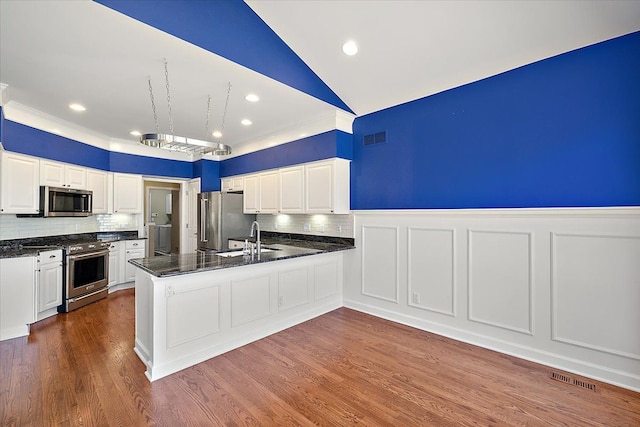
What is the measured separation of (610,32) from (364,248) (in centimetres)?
338

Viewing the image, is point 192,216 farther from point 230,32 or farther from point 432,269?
point 432,269

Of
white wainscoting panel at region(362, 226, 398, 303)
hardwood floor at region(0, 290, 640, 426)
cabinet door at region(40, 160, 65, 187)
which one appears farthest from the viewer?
cabinet door at region(40, 160, 65, 187)

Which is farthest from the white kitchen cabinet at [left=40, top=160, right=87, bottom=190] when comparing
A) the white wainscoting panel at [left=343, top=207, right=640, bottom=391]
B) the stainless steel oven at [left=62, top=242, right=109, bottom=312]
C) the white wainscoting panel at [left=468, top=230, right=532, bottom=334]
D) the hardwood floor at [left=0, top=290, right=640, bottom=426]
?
the white wainscoting panel at [left=468, top=230, right=532, bottom=334]

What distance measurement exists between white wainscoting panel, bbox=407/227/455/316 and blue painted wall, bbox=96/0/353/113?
92.0 inches

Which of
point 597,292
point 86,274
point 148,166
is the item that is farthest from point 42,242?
point 597,292

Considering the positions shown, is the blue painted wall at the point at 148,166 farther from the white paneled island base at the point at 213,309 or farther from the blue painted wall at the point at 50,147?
the white paneled island base at the point at 213,309

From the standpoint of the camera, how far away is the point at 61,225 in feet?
16.4

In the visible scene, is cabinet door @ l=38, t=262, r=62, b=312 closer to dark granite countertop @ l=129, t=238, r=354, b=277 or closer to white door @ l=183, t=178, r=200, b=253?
dark granite countertop @ l=129, t=238, r=354, b=277

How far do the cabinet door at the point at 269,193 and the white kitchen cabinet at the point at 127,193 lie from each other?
8.23 ft

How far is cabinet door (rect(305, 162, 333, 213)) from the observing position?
14.8ft

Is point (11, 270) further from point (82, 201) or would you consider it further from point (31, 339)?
point (82, 201)

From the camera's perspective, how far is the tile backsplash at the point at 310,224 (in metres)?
4.80

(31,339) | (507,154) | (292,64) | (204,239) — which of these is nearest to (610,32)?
(507,154)

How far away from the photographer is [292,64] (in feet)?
11.5
